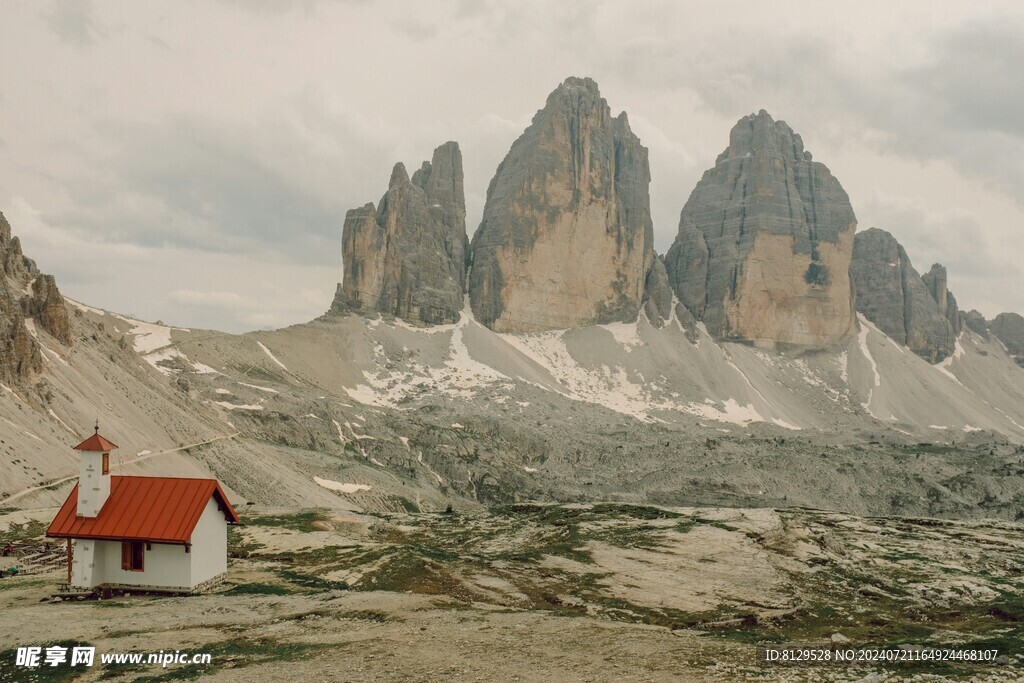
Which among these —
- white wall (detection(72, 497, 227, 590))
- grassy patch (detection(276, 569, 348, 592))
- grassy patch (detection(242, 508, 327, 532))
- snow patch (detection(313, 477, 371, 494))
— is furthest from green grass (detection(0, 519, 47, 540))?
snow patch (detection(313, 477, 371, 494))

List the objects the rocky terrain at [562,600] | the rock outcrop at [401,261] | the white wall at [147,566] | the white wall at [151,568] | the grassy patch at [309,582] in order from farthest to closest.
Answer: the rock outcrop at [401,261]
the grassy patch at [309,582]
the white wall at [151,568]
the white wall at [147,566]
the rocky terrain at [562,600]

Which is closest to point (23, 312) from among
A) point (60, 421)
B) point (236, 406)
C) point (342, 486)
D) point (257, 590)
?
point (60, 421)

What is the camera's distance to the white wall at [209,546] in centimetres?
2852

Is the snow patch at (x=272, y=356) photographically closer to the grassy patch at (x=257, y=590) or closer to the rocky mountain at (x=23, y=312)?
the rocky mountain at (x=23, y=312)

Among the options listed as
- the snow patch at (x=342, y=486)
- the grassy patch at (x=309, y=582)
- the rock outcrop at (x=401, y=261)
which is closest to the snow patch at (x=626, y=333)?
the rock outcrop at (x=401, y=261)

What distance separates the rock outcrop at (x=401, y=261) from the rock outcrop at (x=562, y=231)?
1098cm

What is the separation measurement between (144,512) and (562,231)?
157860 mm

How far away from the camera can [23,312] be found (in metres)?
67.4

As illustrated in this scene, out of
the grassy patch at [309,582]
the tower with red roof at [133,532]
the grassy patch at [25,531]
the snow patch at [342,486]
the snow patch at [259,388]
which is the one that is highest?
the snow patch at [259,388]

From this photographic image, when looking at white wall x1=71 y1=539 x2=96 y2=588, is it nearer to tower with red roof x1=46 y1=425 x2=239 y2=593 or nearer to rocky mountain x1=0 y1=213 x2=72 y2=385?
tower with red roof x1=46 y1=425 x2=239 y2=593

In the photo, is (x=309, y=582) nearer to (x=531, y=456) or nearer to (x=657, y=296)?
(x=531, y=456)

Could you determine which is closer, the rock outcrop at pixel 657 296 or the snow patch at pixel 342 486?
the snow patch at pixel 342 486

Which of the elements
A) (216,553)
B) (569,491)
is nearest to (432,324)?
(569,491)

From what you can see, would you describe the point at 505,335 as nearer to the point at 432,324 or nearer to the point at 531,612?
the point at 432,324
